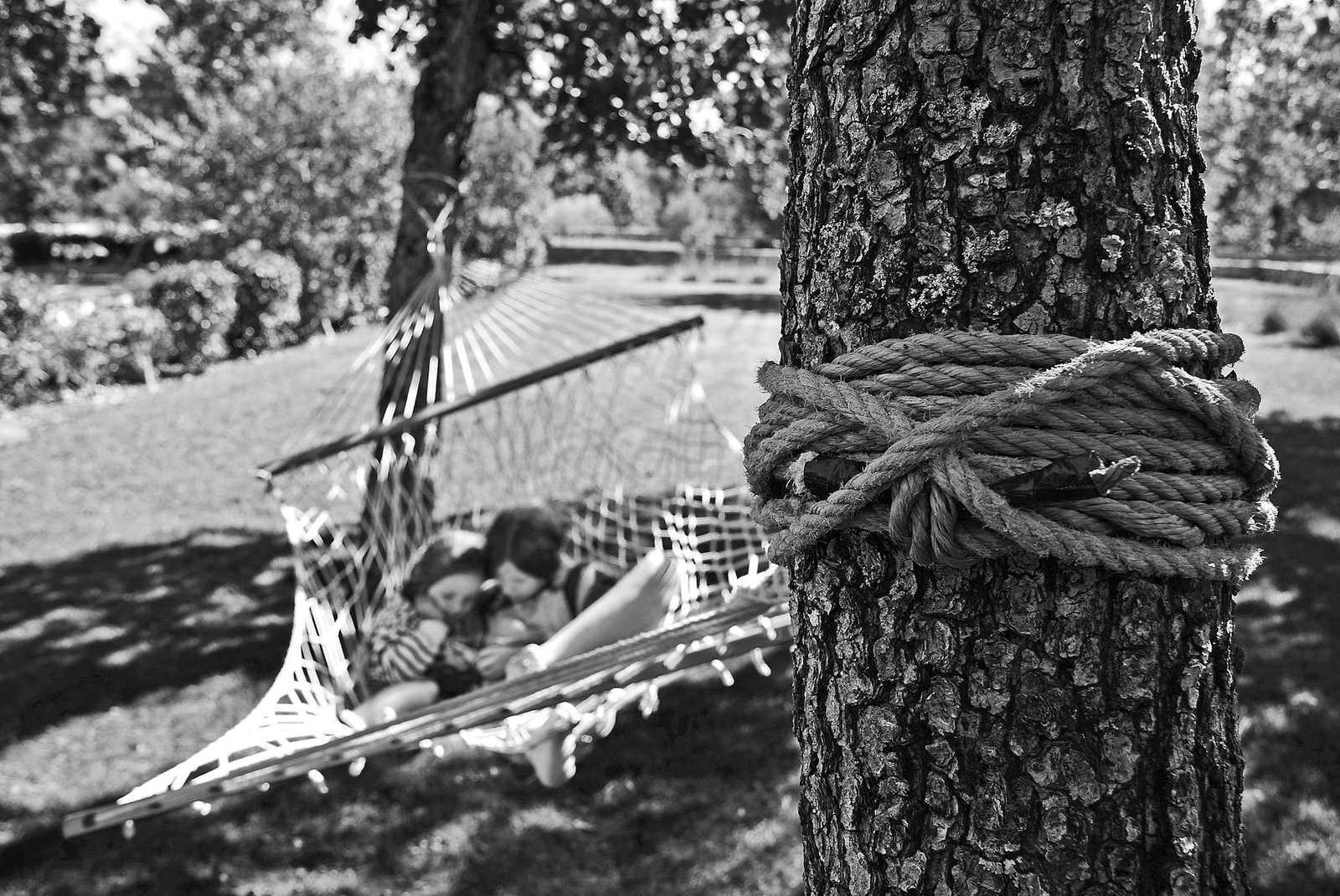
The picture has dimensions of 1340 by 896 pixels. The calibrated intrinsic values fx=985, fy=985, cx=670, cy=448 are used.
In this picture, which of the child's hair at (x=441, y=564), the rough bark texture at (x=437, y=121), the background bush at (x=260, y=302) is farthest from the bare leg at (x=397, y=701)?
the background bush at (x=260, y=302)

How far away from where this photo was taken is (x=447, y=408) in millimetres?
2865

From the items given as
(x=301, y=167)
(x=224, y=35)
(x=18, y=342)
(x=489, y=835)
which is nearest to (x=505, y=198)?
(x=301, y=167)

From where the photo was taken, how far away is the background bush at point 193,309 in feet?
29.8

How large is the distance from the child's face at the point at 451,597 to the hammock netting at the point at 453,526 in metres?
0.21

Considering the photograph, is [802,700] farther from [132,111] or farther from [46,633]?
[132,111]

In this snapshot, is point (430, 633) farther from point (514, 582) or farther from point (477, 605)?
point (514, 582)

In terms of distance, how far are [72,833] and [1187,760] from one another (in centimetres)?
179

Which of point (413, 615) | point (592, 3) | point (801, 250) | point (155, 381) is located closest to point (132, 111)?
point (155, 381)

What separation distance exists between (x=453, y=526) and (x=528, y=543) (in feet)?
2.79

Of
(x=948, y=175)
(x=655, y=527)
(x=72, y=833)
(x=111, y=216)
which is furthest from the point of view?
(x=111, y=216)

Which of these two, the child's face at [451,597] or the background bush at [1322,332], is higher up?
the child's face at [451,597]

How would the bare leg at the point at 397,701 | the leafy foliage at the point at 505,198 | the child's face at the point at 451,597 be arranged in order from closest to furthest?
1. the bare leg at the point at 397,701
2. the child's face at the point at 451,597
3. the leafy foliage at the point at 505,198

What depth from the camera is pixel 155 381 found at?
8.63m

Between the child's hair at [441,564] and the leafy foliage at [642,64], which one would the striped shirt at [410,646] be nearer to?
the child's hair at [441,564]
